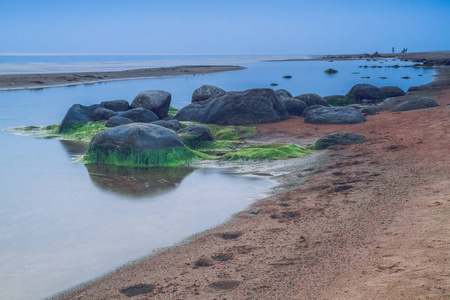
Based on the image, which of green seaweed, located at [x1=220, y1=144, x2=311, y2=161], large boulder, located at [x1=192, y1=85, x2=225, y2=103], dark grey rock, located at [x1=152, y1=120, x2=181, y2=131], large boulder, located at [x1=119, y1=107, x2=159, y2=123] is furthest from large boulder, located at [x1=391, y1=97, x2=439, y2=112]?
large boulder, located at [x1=119, y1=107, x2=159, y2=123]

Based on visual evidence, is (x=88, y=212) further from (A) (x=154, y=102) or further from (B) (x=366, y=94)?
(B) (x=366, y=94)

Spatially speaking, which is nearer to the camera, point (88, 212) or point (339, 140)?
point (88, 212)

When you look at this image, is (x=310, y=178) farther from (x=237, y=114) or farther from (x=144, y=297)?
(x=237, y=114)

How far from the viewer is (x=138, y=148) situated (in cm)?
1066

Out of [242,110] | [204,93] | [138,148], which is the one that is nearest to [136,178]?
[138,148]

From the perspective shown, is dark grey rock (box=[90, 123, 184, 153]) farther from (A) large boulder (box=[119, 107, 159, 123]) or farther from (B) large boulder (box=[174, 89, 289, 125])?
(B) large boulder (box=[174, 89, 289, 125])

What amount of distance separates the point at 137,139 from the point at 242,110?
6.54m

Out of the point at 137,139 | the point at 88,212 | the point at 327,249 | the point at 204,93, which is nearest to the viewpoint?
the point at 327,249

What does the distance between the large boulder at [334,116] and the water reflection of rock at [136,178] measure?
7.23 meters

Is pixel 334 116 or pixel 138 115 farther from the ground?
pixel 138 115

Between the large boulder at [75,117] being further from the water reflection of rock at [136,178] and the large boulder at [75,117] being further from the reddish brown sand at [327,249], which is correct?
the reddish brown sand at [327,249]

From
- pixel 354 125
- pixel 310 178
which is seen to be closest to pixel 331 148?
pixel 310 178

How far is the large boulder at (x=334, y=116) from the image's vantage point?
15434 millimetres

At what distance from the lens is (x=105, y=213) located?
A: 7105 mm
